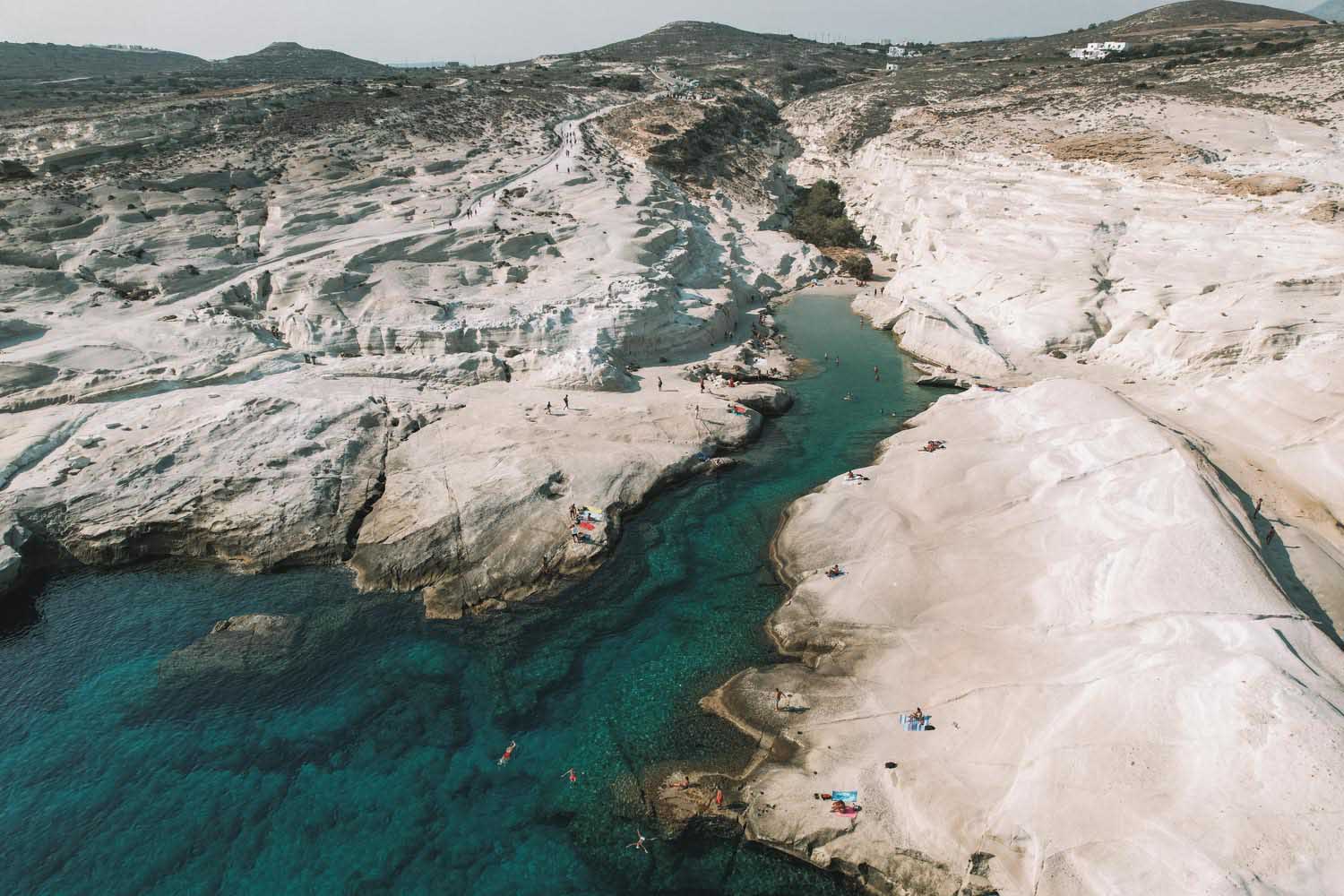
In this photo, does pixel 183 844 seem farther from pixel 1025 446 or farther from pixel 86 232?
pixel 86 232

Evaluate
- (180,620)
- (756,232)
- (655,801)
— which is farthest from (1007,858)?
(756,232)

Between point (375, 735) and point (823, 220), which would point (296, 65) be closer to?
point (823, 220)

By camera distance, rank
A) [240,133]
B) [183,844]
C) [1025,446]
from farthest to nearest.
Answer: [240,133] → [1025,446] → [183,844]

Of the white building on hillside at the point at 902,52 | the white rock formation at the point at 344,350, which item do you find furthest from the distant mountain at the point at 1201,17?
the white rock formation at the point at 344,350

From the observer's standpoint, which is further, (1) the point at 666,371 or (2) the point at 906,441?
(1) the point at 666,371

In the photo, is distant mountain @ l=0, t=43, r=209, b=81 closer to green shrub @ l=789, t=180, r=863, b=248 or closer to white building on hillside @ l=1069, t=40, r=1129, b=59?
green shrub @ l=789, t=180, r=863, b=248

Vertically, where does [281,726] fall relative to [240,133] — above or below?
below

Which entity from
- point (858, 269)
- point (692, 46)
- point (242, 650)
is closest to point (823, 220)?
point (858, 269)

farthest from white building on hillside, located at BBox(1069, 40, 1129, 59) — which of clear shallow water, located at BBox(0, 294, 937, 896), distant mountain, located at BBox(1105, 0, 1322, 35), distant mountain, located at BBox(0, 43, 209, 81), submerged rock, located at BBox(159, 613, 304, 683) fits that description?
distant mountain, located at BBox(0, 43, 209, 81)
